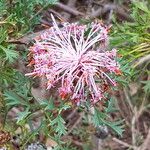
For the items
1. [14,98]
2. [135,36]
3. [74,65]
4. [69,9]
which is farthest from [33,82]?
[69,9]

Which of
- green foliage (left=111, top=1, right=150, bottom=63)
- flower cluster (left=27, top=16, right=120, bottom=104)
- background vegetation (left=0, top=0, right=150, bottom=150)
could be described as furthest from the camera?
green foliage (left=111, top=1, right=150, bottom=63)

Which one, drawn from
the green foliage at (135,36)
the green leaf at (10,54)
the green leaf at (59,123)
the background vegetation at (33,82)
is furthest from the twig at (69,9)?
the green leaf at (59,123)

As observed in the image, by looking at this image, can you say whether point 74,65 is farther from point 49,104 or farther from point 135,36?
point 135,36

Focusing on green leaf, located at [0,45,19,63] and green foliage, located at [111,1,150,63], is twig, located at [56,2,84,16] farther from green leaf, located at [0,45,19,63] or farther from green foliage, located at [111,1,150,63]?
green leaf, located at [0,45,19,63]

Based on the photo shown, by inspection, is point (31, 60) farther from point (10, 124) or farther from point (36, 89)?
point (10, 124)

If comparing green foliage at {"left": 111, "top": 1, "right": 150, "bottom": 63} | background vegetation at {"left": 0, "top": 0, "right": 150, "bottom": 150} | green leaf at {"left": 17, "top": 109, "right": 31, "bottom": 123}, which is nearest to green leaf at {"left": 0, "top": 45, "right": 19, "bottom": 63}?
background vegetation at {"left": 0, "top": 0, "right": 150, "bottom": 150}

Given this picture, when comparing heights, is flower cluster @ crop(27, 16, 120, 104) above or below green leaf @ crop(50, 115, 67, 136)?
above

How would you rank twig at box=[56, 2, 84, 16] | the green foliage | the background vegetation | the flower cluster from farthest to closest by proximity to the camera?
twig at box=[56, 2, 84, 16] < the green foliage < the background vegetation < the flower cluster

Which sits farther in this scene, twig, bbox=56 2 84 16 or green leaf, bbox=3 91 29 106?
twig, bbox=56 2 84 16

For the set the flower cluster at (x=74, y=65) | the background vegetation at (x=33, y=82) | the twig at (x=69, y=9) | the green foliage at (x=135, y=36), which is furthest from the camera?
the twig at (x=69, y=9)

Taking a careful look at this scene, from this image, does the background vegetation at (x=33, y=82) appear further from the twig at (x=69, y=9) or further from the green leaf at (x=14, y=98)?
the twig at (x=69, y=9)
